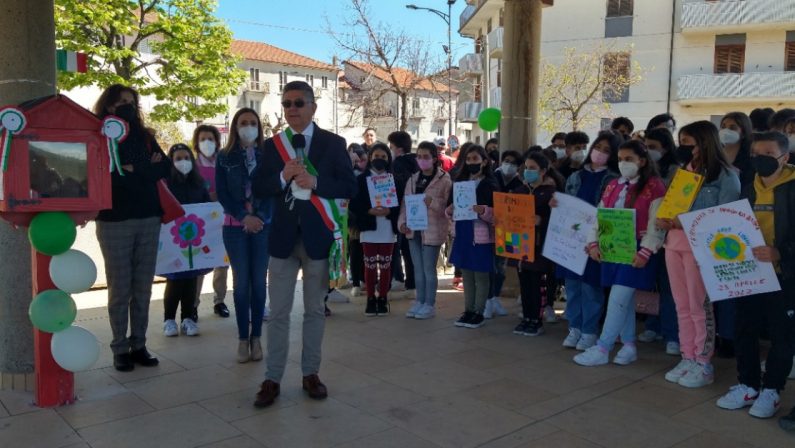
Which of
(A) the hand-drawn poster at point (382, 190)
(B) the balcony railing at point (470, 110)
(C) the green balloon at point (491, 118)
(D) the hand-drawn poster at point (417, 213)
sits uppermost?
(B) the balcony railing at point (470, 110)

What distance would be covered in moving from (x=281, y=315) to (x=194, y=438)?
1.03 metres

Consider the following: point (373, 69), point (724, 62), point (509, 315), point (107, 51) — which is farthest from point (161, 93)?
point (724, 62)

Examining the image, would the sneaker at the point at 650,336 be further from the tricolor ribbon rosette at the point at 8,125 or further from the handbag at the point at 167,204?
the tricolor ribbon rosette at the point at 8,125

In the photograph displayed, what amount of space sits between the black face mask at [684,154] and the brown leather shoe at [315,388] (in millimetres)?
3541

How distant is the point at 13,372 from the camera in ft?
15.4

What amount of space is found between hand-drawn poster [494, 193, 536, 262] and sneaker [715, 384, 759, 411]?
2.22m

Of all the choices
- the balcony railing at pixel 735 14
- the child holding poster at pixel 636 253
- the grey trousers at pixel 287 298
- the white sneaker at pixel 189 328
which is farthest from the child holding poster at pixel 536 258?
the balcony railing at pixel 735 14

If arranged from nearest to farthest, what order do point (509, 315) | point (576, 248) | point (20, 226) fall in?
point (20, 226) → point (576, 248) → point (509, 315)

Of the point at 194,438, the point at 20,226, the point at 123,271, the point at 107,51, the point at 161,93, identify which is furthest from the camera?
the point at 161,93

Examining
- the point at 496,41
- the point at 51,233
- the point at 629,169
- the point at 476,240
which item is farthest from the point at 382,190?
the point at 496,41

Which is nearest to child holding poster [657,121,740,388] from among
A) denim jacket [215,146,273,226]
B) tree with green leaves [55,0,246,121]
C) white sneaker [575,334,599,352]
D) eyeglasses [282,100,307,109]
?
white sneaker [575,334,599,352]

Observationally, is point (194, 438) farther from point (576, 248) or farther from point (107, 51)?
point (107, 51)

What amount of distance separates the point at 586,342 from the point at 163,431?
3735 millimetres

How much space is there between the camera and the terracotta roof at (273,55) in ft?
192
